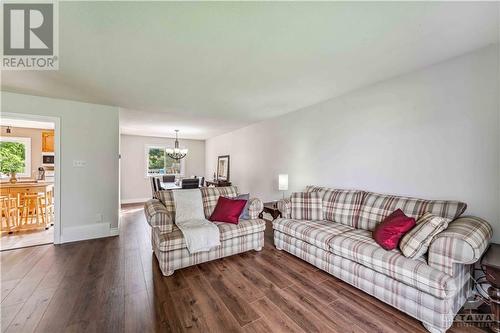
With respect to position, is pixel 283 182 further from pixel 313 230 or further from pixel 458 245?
pixel 458 245

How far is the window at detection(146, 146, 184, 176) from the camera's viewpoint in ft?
23.5

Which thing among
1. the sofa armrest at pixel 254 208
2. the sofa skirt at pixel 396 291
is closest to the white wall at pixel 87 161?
the sofa armrest at pixel 254 208

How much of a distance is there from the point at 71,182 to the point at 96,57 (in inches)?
96.3

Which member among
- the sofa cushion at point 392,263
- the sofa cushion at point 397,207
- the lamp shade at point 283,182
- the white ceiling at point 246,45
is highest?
the white ceiling at point 246,45

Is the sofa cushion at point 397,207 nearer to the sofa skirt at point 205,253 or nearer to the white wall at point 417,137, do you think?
the white wall at point 417,137

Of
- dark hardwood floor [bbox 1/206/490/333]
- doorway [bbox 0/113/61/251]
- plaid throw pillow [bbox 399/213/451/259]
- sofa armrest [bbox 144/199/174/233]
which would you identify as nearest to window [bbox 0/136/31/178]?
doorway [bbox 0/113/61/251]

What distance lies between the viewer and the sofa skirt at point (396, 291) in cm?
151

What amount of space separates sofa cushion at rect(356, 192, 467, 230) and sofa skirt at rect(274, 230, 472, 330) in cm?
58

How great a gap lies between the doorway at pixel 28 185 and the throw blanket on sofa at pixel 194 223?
2.22 m

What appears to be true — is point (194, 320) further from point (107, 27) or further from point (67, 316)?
point (107, 27)

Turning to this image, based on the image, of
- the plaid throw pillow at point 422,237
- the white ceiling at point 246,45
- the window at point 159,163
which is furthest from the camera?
the window at point 159,163

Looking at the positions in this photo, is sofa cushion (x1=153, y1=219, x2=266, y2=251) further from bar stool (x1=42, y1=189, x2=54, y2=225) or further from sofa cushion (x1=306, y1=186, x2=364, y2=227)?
bar stool (x1=42, y1=189, x2=54, y2=225)

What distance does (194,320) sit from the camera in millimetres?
1642

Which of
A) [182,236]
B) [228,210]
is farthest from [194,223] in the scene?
[228,210]
